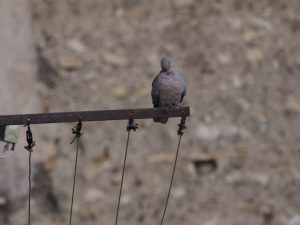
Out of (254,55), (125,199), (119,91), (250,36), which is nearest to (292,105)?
(254,55)

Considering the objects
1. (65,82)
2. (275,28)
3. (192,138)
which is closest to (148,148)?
(192,138)

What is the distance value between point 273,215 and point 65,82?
5.63 feet

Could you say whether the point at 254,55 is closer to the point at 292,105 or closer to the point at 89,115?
the point at 292,105

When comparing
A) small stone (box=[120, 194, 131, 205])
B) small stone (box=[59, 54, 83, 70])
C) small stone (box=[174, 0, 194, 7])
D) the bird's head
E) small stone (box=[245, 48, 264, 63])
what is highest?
small stone (box=[174, 0, 194, 7])

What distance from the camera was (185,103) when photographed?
20.3 feet

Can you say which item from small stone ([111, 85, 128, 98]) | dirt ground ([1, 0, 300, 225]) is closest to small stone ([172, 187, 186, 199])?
dirt ground ([1, 0, 300, 225])

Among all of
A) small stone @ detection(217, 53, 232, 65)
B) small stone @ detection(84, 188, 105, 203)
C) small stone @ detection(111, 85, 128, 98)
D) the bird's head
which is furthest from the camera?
small stone @ detection(217, 53, 232, 65)

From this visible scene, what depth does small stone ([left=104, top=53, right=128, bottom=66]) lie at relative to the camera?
6.13m

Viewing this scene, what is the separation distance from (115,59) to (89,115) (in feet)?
8.93

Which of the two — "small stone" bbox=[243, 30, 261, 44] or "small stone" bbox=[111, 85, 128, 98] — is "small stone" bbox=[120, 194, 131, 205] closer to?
"small stone" bbox=[111, 85, 128, 98]

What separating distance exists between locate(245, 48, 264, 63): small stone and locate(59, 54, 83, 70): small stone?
47.2 inches

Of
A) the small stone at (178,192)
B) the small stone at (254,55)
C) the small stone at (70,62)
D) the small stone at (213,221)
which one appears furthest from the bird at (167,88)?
the small stone at (254,55)

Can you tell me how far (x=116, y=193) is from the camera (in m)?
6.05

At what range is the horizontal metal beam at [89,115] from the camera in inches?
134
